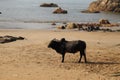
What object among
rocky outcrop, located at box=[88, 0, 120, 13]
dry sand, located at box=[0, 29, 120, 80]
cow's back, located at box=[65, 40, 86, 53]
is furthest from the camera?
rocky outcrop, located at box=[88, 0, 120, 13]

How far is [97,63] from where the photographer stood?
1633 cm

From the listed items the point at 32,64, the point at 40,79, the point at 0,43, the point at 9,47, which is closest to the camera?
the point at 40,79

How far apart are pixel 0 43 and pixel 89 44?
5.42 m

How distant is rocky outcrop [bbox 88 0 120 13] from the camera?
79281 mm

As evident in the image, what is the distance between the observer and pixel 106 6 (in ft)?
272

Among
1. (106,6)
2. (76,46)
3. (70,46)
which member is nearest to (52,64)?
(70,46)

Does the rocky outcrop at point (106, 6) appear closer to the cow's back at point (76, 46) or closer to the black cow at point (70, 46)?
the black cow at point (70, 46)

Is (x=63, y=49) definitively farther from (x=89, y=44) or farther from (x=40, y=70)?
(x=89, y=44)

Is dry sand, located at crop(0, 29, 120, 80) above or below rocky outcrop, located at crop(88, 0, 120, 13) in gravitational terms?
above

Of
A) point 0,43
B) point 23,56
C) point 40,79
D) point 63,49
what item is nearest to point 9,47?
point 0,43

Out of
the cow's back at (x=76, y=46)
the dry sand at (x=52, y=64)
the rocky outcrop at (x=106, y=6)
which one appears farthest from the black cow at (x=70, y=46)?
the rocky outcrop at (x=106, y=6)

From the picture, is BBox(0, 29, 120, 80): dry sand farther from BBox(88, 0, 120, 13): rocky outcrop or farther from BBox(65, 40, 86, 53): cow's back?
BBox(88, 0, 120, 13): rocky outcrop

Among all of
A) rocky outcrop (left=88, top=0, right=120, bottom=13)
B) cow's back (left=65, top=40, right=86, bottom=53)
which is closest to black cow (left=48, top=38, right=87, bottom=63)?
cow's back (left=65, top=40, right=86, bottom=53)

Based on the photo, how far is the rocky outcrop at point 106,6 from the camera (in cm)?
7928
